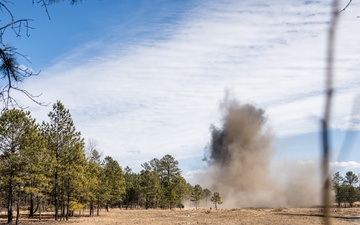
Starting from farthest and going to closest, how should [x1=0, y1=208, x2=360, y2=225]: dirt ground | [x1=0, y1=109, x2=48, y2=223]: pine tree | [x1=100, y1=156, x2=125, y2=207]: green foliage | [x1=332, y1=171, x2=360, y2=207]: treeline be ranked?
[x1=332, y1=171, x2=360, y2=207]: treeline < [x1=100, y1=156, x2=125, y2=207]: green foliage < [x1=0, y1=208, x2=360, y2=225]: dirt ground < [x1=0, y1=109, x2=48, y2=223]: pine tree

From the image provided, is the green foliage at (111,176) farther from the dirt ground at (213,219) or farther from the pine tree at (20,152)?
the pine tree at (20,152)

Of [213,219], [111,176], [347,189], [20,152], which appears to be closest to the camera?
[20,152]

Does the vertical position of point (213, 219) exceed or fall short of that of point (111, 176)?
it falls short

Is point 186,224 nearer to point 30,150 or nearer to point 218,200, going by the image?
point 30,150

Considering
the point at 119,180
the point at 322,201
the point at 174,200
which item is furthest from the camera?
the point at 174,200

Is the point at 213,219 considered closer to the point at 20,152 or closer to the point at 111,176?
the point at 20,152

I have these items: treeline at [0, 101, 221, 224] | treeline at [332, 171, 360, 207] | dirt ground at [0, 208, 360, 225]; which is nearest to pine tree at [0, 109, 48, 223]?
treeline at [0, 101, 221, 224]

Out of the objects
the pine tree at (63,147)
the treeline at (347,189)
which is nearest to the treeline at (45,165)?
the pine tree at (63,147)

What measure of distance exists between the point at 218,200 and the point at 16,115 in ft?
283

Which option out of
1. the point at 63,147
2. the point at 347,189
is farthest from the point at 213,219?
the point at 347,189

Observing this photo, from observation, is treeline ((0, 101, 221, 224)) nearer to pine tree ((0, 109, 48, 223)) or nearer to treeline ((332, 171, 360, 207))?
pine tree ((0, 109, 48, 223))

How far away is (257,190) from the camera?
A: 17225 centimetres

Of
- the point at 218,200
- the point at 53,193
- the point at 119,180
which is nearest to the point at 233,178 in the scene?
the point at 218,200

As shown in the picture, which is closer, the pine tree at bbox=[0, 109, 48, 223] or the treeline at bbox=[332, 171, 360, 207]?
the pine tree at bbox=[0, 109, 48, 223]
